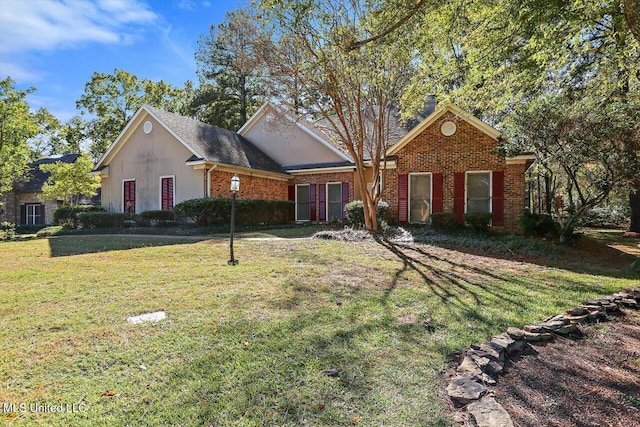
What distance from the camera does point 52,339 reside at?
11.9 feet

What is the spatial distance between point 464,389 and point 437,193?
12.3m

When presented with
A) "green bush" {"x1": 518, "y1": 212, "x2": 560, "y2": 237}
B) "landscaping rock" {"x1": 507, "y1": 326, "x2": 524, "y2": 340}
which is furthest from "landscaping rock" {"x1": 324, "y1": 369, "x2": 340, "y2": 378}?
"green bush" {"x1": 518, "y1": 212, "x2": 560, "y2": 237}

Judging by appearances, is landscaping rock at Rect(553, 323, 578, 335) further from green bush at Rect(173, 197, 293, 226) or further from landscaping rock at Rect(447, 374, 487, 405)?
green bush at Rect(173, 197, 293, 226)

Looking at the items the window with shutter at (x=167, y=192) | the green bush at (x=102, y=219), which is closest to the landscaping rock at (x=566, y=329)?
the window with shutter at (x=167, y=192)

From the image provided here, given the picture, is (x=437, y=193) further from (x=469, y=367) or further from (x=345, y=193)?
(x=469, y=367)

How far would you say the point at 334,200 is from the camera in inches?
695

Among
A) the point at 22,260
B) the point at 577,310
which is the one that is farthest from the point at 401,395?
the point at 22,260

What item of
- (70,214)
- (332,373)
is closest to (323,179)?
(70,214)

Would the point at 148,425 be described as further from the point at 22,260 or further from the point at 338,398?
the point at 22,260

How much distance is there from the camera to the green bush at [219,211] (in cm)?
1389

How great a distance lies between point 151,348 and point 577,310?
5.31 meters

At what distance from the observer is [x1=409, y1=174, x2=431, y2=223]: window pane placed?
1454 centimetres

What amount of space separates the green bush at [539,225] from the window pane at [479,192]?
5.21 feet

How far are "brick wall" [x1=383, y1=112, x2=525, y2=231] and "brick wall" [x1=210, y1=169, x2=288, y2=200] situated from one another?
240 inches
